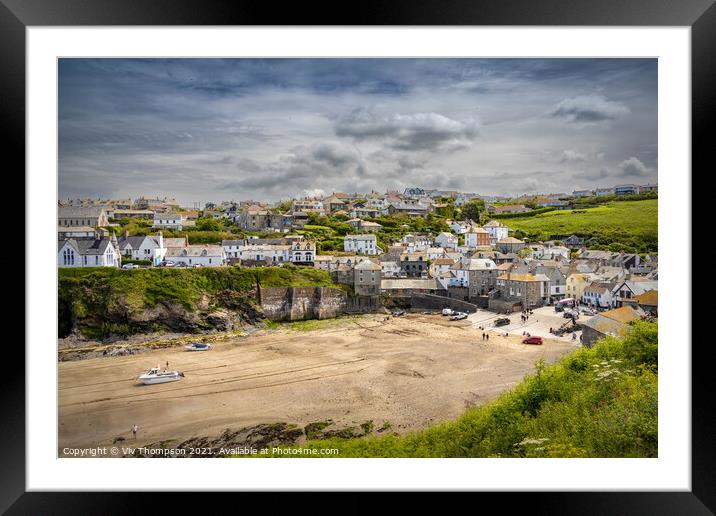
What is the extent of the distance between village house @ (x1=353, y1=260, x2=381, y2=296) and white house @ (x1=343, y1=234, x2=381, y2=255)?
264mm

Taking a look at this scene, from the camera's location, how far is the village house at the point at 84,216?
5.34 meters

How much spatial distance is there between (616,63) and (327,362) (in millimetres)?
4960

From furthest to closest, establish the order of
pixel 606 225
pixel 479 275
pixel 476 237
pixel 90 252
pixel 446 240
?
pixel 446 240, pixel 476 237, pixel 479 275, pixel 90 252, pixel 606 225

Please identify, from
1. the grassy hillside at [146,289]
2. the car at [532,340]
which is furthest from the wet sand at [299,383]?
the grassy hillside at [146,289]

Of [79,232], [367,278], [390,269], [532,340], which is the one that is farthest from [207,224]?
[532,340]

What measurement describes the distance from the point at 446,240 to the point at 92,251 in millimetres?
6358

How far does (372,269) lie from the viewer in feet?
29.6

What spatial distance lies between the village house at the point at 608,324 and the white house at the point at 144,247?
7.07 metres

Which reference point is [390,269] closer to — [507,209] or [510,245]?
[510,245]

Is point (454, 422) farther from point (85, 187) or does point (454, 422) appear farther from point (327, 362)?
point (85, 187)

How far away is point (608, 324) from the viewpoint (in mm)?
5121
